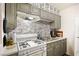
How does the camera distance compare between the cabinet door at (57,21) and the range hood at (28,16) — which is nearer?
the range hood at (28,16)

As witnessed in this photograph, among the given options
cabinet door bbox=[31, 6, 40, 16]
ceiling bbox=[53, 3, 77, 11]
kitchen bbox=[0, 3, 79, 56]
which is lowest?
kitchen bbox=[0, 3, 79, 56]

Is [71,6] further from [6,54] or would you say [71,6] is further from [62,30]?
[6,54]

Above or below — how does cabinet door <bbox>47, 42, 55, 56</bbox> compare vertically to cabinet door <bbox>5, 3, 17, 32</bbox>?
below

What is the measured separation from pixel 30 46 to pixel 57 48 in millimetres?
413

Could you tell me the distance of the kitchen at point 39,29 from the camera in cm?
131

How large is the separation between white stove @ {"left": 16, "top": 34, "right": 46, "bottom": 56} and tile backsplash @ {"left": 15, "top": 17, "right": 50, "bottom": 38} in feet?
0.30

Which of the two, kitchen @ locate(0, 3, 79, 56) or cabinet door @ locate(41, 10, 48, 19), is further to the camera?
cabinet door @ locate(41, 10, 48, 19)

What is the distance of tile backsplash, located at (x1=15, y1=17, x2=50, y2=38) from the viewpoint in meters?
1.34

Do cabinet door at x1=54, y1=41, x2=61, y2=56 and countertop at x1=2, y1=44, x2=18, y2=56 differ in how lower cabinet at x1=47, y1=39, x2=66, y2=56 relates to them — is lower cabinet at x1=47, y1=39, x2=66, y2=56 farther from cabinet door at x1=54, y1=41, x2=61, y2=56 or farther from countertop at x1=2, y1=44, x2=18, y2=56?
countertop at x1=2, y1=44, x2=18, y2=56

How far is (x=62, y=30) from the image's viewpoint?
1459 mm

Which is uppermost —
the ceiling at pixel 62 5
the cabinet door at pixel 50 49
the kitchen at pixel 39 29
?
the ceiling at pixel 62 5

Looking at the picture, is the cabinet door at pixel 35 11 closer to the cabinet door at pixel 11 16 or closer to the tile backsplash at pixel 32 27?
the tile backsplash at pixel 32 27

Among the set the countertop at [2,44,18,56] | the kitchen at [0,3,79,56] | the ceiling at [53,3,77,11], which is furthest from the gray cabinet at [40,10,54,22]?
the countertop at [2,44,18,56]

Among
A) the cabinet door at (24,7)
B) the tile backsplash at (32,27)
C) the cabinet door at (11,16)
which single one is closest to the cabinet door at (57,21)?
the tile backsplash at (32,27)
